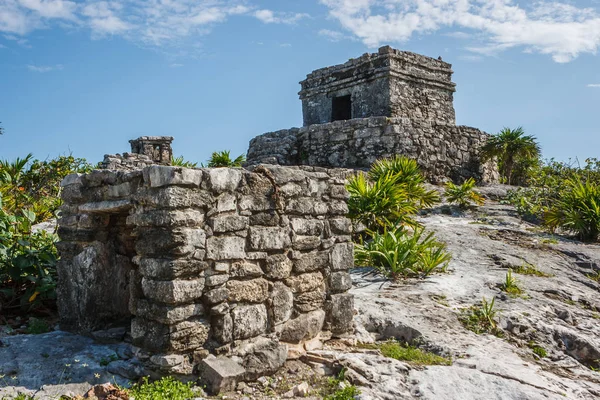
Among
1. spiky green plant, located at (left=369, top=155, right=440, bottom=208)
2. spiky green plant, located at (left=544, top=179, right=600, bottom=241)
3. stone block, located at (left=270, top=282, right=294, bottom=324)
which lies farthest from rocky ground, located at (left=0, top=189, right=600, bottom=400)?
spiky green plant, located at (left=369, top=155, right=440, bottom=208)

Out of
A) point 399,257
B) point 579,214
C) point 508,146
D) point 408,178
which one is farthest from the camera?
point 508,146

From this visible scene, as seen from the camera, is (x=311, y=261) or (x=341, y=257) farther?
(x=341, y=257)

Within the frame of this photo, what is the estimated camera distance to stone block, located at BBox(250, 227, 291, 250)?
4.15 meters

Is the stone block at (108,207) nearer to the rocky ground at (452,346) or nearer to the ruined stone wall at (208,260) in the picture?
the ruined stone wall at (208,260)

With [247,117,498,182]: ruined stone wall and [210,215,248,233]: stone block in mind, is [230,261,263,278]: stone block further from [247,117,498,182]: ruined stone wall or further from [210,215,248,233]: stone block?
[247,117,498,182]: ruined stone wall

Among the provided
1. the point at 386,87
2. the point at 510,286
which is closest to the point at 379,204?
the point at 510,286

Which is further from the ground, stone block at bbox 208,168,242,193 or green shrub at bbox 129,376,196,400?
stone block at bbox 208,168,242,193

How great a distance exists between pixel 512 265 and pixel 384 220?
2069 mm

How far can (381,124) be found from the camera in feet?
37.7

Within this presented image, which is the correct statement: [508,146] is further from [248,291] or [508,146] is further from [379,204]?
[248,291]

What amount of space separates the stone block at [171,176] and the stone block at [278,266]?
3.11ft

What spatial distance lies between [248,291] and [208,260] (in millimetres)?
462

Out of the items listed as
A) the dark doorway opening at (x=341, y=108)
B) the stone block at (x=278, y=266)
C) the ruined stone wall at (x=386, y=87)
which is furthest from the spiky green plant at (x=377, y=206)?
the dark doorway opening at (x=341, y=108)

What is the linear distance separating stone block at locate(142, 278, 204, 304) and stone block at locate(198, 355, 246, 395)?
48 cm
